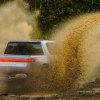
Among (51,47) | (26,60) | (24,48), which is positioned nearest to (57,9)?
(51,47)

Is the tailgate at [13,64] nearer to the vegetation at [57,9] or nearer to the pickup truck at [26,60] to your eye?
the pickup truck at [26,60]

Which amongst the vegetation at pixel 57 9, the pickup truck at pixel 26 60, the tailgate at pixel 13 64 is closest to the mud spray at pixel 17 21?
the vegetation at pixel 57 9

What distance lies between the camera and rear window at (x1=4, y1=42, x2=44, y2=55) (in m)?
16.4

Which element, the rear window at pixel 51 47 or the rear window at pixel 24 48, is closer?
the rear window at pixel 24 48

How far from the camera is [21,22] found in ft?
115

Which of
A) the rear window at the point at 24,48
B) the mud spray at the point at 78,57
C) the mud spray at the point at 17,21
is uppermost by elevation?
the rear window at the point at 24,48

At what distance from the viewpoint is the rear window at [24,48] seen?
16.4 meters

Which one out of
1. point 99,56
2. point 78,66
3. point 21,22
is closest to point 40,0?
point 21,22

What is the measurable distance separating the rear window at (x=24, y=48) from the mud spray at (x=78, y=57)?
666 millimetres

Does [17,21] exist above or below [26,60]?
below

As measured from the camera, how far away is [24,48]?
54.4ft

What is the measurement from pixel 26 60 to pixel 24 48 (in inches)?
51.3

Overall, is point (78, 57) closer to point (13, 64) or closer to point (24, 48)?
point (24, 48)

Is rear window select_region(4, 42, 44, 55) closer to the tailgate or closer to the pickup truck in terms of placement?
the pickup truck
